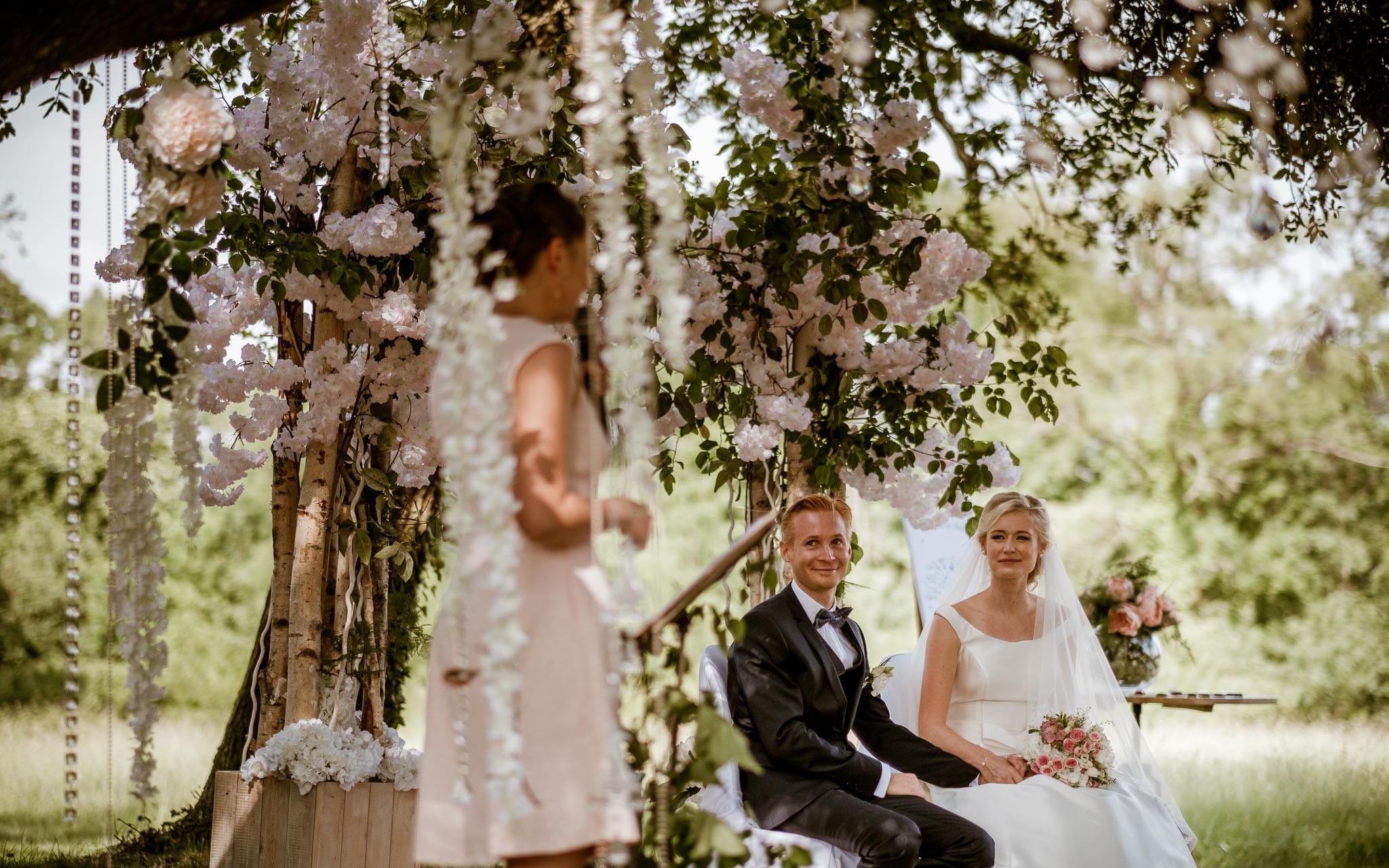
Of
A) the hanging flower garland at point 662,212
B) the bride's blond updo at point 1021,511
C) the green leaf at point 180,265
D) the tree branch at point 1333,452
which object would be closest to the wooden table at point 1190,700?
the bride's blond updo at point 1021,511

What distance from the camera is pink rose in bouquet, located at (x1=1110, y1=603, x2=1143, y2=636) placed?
5156 millimetres

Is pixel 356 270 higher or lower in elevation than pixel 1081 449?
lower

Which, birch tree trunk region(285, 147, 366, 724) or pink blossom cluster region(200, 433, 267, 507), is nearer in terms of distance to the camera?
birch tree trunk region(285, 147, 366, 724)

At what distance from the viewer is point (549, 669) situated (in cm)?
194

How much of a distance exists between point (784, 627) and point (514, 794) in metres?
1.59

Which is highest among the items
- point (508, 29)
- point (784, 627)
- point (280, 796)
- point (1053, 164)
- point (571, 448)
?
point (1053, 164)

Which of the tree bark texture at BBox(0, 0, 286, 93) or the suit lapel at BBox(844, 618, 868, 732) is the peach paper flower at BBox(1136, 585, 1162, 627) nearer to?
the suit lapel at BBox(844, 618, 868, 732)

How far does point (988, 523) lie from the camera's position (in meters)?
4.14

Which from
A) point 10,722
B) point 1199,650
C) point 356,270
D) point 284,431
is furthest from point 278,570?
point 1199,650

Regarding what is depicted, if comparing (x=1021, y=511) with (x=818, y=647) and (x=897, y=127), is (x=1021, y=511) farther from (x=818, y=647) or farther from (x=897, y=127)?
(x=897, y=127)

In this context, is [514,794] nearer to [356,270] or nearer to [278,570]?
[356,270]

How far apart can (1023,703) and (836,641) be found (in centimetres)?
84

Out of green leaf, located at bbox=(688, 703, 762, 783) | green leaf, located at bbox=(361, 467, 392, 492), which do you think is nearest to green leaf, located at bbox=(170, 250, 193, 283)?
green leaf, located at bbox=(688, 703, 762, 783)

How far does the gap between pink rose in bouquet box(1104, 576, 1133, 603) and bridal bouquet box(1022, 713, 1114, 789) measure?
1.54m
